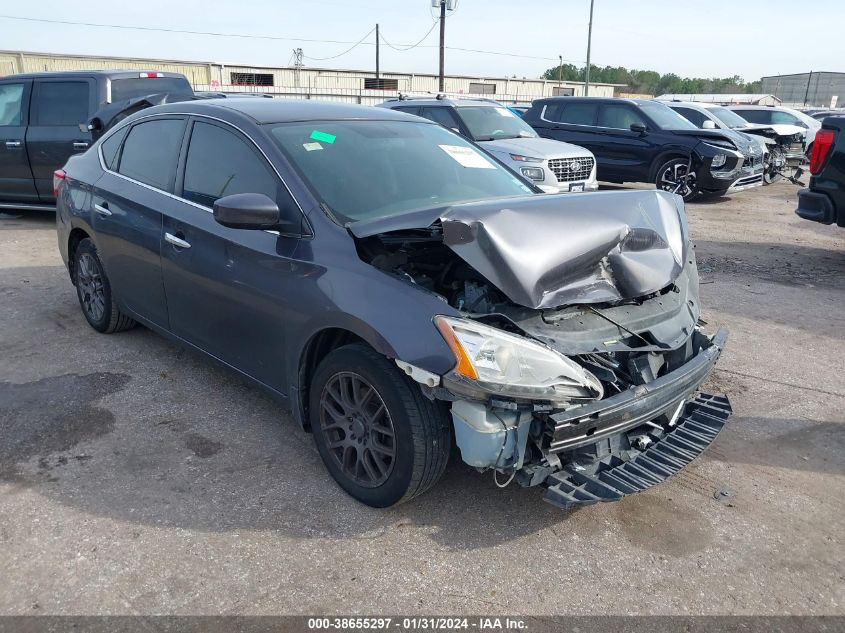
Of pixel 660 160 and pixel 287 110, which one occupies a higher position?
pixel 287 110

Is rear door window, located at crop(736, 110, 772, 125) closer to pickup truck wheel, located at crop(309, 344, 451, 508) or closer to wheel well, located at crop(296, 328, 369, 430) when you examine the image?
→ wheel well, located at crop(296, 328, 369, 430)

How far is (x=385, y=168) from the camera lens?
374 cm

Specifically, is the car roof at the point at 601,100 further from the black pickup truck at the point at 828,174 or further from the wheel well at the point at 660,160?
the black pickup truck at the point at 828,174

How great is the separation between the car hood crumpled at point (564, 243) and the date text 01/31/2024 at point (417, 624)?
121 centimetres

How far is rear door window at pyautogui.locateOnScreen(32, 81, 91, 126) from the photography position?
9237mm

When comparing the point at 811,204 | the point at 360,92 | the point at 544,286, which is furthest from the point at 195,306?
the point at 360,92

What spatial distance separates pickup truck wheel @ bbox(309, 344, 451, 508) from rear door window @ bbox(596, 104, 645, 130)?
37.4 feet

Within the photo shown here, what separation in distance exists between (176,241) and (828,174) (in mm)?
6709

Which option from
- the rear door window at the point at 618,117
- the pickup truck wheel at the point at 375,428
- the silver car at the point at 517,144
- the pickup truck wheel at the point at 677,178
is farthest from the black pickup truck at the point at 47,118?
the pickup truck wheel at the point at 677,178

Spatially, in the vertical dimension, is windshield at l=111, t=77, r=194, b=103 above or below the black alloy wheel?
above

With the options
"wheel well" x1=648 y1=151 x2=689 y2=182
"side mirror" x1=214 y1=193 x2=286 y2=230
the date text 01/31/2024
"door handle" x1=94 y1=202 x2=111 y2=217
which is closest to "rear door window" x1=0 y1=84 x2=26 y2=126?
"door handle" x1=94 y1=202 x2=111 y2=217

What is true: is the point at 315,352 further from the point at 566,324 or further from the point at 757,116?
the point at 757,116

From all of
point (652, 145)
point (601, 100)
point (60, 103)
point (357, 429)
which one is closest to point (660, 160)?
point (652, 145)

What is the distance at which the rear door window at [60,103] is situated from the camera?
9237 millimetres
